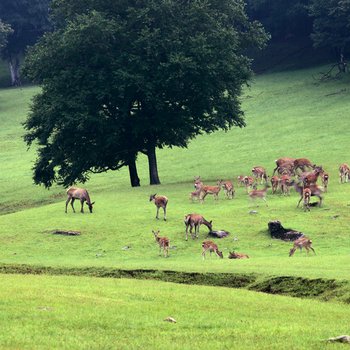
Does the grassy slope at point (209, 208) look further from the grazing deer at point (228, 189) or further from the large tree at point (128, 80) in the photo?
the large tree at point (128, 80)

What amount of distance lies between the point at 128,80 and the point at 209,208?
13.2m

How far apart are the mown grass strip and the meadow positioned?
0.15m

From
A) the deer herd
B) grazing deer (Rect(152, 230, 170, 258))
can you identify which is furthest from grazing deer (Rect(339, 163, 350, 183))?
grazing deer (Rect(152, 230, 170, 258))

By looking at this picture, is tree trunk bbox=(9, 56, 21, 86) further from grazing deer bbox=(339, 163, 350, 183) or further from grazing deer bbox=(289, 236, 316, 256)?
grazing deer bbox=(289, 236, 316, 256)

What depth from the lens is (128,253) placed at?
32.7m

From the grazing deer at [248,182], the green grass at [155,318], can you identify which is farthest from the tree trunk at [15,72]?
the green grass at [155,318]

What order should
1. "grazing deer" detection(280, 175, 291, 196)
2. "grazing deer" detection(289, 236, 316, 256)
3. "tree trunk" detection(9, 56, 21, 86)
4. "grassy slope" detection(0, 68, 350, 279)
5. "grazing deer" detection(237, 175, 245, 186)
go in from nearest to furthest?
1. "grazing deer" detection(289, 236, 316, 256)
2. "grassy slope" detection(0, 68, 350, 279)
3. "grazing deer" detection(280, 175, 291, 196)
4. "grazing deer" detection(237, 175, 245, 186)
5. "tree trunk" detection(9, 56, 21, 86)

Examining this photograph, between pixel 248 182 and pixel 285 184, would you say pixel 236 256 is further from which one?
pixel 248 182

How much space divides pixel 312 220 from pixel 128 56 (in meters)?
19.9

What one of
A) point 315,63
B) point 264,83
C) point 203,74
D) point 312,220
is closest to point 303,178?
point 312,220

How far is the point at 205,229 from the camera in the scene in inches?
1407

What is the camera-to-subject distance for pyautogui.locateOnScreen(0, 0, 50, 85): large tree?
118375 mm

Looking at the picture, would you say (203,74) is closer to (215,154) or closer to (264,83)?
(215,154)

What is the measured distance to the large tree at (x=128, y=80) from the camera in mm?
51438
